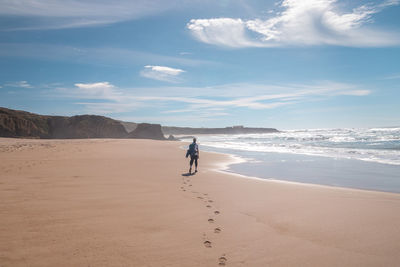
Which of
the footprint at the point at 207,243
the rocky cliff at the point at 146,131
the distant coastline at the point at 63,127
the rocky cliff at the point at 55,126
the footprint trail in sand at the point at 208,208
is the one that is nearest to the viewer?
the footprint trail in sand at the point at 208,208

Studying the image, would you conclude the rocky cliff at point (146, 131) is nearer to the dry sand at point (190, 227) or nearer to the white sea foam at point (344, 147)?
the white sea foam at point (344, 147)

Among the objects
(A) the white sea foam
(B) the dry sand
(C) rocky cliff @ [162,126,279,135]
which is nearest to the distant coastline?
(A) the white sea foam

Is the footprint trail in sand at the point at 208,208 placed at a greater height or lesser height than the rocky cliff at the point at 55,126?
lesser

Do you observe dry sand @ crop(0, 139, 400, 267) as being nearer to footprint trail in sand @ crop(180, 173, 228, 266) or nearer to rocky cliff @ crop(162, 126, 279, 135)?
footprint trail in sand @ crop(180, 173, 228, 266)

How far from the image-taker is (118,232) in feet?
11.9

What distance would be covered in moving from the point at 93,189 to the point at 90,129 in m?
55.7

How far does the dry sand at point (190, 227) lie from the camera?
3010 millimetres

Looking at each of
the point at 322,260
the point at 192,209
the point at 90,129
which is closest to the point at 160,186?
the point at 192,209

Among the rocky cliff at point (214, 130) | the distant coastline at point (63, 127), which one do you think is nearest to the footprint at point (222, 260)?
the distant coastline at point (63, 127)

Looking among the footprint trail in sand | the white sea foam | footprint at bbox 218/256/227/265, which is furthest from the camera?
the white sea foam

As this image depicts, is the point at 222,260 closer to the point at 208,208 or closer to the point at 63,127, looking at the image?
the point at 208,208

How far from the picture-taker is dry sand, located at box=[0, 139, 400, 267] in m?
3.01

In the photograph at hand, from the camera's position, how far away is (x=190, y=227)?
13.3 ft

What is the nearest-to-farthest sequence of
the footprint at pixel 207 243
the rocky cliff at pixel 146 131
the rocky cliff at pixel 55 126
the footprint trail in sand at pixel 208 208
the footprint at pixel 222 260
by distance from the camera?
the footprint at pixel 222 260 → the footprint trail in sand at pixel 208 208 → the footprint at pixel 207 243 → the rocky cliff at pixel 55 126 → the rocky cliff at pixel 146 131
